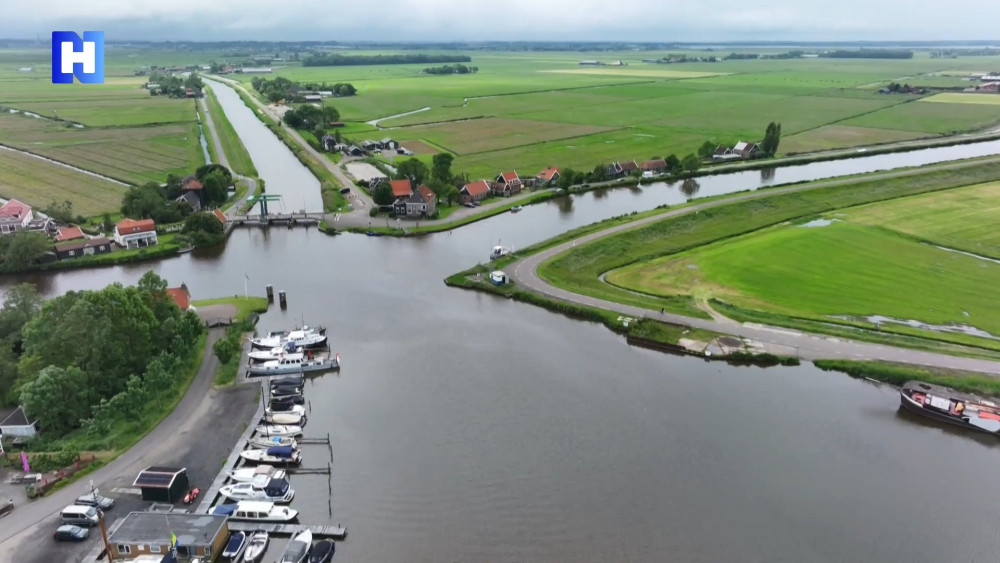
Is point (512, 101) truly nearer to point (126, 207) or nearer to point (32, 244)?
point (126, 207)

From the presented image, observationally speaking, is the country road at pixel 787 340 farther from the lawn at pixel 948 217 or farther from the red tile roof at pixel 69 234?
the red tile roof at pixel 69 234

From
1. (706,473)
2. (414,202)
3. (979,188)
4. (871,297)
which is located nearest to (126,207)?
(414,202)

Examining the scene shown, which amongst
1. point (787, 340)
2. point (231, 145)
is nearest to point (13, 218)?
point (231, 145)

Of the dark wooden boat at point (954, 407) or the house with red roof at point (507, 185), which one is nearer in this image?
the dark wooden boat at point (954, 407)

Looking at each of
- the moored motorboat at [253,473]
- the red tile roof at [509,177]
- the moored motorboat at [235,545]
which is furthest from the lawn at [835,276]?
the moored motorboat at [235,545]

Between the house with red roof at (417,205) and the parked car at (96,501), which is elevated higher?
the house with red roof at (417,205)

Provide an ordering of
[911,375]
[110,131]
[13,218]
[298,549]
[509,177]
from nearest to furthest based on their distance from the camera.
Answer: [298,549] < [911,375] < [13,218] < [509,177] < [110,131]

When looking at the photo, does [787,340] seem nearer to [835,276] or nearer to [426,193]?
[835,276]
